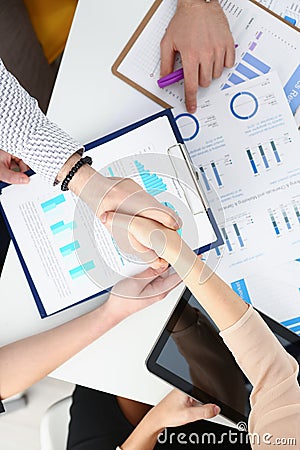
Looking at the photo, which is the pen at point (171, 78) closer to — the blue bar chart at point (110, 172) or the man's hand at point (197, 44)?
the man's hand at point (197, 44)

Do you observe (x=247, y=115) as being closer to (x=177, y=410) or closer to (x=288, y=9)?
(x=288, y=9)

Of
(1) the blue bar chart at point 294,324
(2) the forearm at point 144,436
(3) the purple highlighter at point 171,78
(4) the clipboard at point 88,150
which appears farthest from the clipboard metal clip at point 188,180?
(2) the forearm at point 144,436

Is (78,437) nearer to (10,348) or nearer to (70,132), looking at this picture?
(10,348)

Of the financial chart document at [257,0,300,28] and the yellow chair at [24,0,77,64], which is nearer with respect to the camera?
the financial chart document at [257,0,300,28]

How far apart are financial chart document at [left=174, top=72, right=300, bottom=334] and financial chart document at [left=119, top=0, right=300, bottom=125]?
22mm

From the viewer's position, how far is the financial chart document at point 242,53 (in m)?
0.87

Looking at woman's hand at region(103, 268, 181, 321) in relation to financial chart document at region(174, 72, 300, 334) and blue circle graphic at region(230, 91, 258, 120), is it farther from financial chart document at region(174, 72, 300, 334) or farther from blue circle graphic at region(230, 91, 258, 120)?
blue circle graphic at region(230, 91, 258, 120)

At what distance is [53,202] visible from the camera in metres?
0.87

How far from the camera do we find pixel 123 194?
0.75 m

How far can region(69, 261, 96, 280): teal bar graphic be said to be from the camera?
86 centimetres

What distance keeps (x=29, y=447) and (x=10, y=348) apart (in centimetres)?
63

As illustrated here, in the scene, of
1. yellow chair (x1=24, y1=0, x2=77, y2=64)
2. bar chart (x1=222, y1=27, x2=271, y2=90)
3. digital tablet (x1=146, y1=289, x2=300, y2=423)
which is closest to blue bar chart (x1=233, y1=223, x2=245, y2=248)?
digital tablet (x1=146, y1=289, x2=300, y2=423)

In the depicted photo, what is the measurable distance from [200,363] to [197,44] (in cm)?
47

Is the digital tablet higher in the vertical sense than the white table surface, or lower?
lower
